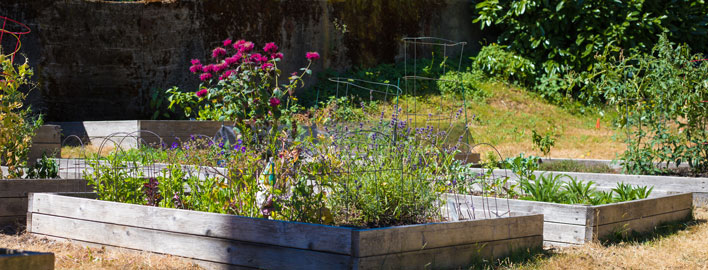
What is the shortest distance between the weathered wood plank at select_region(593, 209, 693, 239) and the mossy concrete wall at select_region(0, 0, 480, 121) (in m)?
7.25

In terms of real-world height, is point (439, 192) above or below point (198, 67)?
below

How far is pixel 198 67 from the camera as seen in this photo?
181 inches

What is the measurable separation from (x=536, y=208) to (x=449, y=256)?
122 centimetres

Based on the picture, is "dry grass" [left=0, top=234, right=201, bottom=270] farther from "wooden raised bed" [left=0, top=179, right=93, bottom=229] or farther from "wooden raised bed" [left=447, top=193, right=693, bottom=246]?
"wooden raised bed" [left=447, top=193, right=693, bottom=246]

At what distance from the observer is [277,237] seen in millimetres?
3359

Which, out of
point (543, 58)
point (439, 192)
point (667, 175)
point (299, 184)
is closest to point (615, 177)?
point (667, 175)

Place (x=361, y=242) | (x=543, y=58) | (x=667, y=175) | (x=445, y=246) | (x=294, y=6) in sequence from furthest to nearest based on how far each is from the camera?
(x=543, y=58), (x=294, y=6), (x=667, y=175), (x=445, y=246), (x=361, y=242)

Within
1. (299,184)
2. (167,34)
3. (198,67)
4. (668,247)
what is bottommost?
(668,247)

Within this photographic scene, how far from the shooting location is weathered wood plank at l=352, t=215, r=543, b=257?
3195mm

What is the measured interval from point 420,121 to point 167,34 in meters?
4.00

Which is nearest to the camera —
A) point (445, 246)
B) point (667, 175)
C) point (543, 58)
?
point (445, 246)

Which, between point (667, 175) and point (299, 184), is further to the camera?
point (667, 175)

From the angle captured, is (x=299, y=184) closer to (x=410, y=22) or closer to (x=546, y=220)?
(x=546, y=220)

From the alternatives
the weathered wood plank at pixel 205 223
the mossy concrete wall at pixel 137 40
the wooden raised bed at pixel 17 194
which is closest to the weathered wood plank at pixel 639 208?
the weathered wood plank at pixel 205 223
